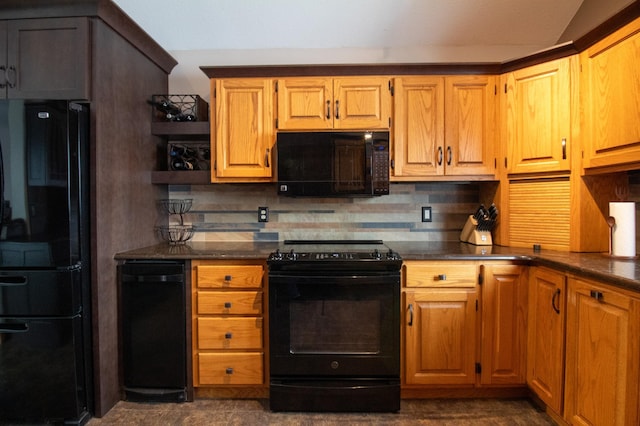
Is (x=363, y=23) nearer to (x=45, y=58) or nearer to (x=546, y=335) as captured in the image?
(x=45, y=58)

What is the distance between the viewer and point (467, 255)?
6.35 feet

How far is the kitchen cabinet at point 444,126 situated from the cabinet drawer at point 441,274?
630mm

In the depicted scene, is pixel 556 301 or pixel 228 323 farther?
pixel 228 323

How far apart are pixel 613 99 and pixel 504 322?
4.36ft

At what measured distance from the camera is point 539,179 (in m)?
2.11

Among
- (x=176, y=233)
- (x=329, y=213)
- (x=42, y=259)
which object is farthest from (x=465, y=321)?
(x=42, y=259)

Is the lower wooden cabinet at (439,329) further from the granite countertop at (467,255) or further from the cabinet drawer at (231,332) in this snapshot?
the cabinet drawer at (231,332)

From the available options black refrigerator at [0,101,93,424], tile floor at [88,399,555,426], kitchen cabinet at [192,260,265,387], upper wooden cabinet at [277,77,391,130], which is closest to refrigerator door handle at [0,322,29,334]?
black refrigerator at [0,101,93,424]

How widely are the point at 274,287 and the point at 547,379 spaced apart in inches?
60.8

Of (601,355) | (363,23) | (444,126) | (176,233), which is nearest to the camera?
(601,355)

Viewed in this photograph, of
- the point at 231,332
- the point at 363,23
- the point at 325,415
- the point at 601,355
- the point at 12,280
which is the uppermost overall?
the point at 363,23

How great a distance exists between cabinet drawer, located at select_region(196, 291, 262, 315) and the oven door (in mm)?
131

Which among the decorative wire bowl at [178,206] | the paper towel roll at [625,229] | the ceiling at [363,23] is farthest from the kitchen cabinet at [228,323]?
the paper towel roll at [625,229]

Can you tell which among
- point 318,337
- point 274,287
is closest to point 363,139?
point 274,287
